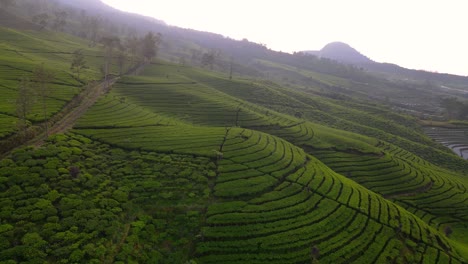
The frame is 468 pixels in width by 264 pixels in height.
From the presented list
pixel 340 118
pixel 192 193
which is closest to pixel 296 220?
pixel 192 193

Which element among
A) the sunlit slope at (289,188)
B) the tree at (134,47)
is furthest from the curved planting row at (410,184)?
the tree at (134,47)

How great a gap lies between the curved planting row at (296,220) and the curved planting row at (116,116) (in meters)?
20.2

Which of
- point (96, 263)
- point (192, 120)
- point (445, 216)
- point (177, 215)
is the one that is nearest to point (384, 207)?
point (445, 216)

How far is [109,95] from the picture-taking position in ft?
259

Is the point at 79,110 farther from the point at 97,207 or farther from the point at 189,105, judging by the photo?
the point at 97,207

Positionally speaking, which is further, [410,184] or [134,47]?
[134,47]

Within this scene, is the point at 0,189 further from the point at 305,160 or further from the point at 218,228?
the point at 305,160

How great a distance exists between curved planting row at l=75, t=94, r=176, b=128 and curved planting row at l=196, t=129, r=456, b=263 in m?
20.2

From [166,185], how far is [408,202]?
47979 millimetres

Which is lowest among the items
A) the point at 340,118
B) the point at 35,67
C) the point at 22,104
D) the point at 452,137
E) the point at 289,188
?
the point at 452,137

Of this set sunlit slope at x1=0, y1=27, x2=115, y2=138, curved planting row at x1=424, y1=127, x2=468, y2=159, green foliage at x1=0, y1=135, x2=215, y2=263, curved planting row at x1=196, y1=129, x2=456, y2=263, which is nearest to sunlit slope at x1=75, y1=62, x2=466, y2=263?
curved planting row at x1=196, y1=129, x2=456, y2=263

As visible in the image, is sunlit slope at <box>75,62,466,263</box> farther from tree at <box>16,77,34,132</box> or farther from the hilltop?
tree at <box>16,77,34,132</box>

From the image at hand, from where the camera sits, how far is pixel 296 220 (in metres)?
39.1

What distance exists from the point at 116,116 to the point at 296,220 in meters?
43.8
